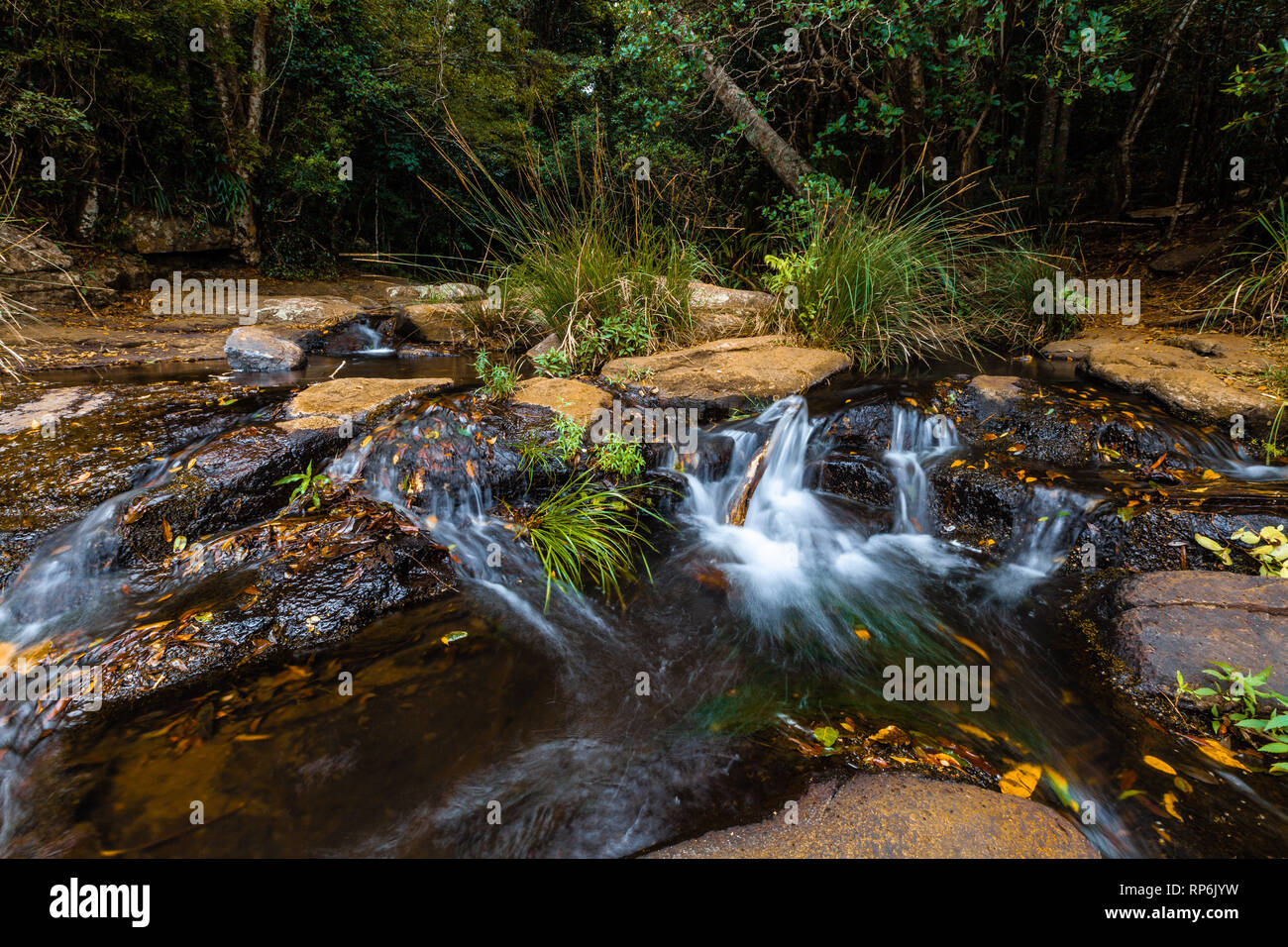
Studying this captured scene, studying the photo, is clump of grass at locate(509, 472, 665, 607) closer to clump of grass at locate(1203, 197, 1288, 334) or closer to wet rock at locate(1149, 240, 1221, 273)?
clump of grass at locate(1203, 197, 1288, 334)

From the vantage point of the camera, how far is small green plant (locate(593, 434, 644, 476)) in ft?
10.9

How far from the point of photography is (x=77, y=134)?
6668mm

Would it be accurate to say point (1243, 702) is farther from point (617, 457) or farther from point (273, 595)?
point (273, 595)

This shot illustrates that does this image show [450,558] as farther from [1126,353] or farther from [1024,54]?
[1024,54]

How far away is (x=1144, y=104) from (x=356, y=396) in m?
8.55

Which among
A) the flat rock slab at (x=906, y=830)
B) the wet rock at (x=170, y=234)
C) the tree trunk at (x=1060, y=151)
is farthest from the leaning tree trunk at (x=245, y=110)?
the tree trunk at (x=1060, y=151)

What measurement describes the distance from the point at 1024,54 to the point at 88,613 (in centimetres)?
916

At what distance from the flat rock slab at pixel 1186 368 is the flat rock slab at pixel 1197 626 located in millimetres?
1779

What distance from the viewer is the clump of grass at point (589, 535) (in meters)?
2.90

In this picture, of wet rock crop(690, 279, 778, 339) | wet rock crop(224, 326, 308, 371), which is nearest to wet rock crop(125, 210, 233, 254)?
wet rock crop(224, 326, 308, 371)

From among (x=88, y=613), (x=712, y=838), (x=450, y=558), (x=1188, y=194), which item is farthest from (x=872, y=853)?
(x=1188, y=194)

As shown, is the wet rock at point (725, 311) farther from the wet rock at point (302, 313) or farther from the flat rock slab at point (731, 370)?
the wet rock at point (302, 313)

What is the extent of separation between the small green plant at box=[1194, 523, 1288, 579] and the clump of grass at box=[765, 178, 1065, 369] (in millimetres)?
2588

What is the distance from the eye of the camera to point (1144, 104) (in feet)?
20.7
